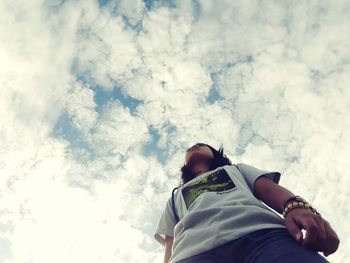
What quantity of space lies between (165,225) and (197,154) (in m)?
0.96

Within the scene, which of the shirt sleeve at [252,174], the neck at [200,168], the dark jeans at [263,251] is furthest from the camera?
the neck at [200,168]

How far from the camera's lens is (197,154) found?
4.02 meters

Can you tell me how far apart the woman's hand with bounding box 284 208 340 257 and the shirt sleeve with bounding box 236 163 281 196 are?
0.87 m

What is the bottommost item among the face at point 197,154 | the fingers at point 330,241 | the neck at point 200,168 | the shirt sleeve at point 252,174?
the fingers at point 330,241

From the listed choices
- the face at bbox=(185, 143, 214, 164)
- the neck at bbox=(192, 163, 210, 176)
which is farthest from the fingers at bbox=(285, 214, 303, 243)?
the face at bbox=(185, 143, 214, 164)

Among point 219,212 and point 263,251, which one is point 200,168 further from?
point 263,251

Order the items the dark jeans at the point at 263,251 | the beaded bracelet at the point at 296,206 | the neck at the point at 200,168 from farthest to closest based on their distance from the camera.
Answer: the neck at the point at 200,168
the beaded bracelet at the point at 296,206
the dark jeans at the point at 263,251

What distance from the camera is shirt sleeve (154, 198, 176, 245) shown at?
3473 millimetres

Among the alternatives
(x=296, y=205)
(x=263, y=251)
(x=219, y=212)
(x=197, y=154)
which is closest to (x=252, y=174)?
(x=219, y=212)

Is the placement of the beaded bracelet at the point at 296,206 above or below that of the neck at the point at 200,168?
below

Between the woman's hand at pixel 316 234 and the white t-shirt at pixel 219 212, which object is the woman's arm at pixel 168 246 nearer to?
the white t-shirt at pixel 219 212

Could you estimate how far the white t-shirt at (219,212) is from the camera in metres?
2.35

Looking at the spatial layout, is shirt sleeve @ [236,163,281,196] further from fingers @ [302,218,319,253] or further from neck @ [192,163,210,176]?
fingers @ [302,218,319,253]

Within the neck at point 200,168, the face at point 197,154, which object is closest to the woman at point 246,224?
the neck at point 200,168
